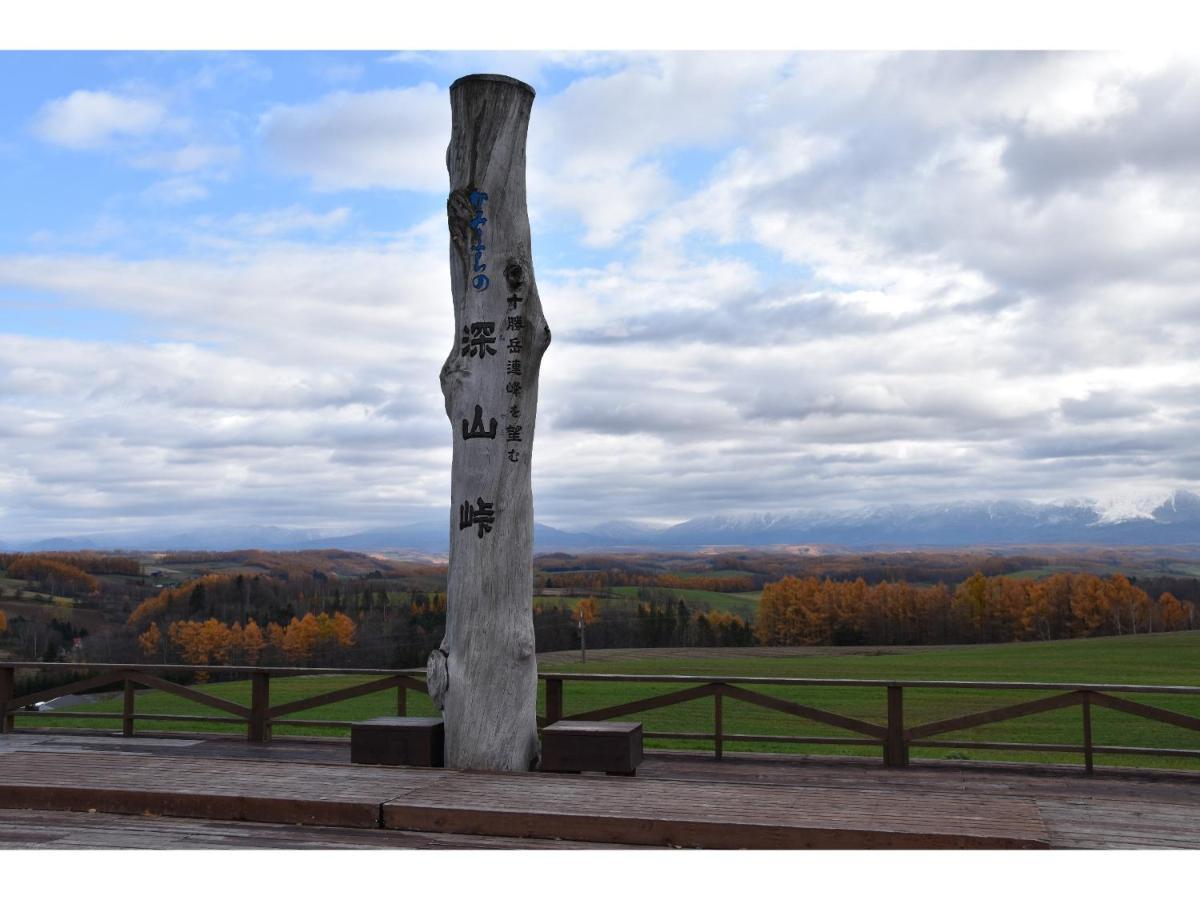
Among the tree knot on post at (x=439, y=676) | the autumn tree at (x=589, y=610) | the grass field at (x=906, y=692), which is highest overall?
the tree knot on post at (x=439, y=676)

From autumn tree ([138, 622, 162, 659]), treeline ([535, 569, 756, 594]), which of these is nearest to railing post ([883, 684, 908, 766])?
autumn tree ([138, 622, 162, 659])

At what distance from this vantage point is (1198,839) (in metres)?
7.05

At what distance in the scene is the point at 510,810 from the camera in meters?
7.49

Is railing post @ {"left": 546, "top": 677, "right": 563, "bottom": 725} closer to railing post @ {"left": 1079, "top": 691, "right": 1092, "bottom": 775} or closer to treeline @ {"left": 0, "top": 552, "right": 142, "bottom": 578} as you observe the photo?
railing post @ {"left": 1079, "top": 691, "right": 1092, "bottom": 775}

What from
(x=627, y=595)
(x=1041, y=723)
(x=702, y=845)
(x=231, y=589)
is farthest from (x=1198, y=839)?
(x=627, y=595)

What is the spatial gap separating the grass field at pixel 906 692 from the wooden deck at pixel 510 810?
7890 mm

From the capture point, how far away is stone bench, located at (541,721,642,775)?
9.53 meters

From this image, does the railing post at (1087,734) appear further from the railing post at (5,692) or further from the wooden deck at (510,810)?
the railing post at (5,692)

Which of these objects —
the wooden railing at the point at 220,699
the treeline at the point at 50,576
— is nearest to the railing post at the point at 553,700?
the wooden railing at the point at 220,699

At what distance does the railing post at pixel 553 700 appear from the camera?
37.4 ft

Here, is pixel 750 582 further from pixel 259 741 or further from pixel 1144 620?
pixel 259 741

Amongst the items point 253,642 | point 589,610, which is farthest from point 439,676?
point 589,610

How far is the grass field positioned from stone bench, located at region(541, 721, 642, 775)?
8003mm

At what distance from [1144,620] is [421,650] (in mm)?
59286
